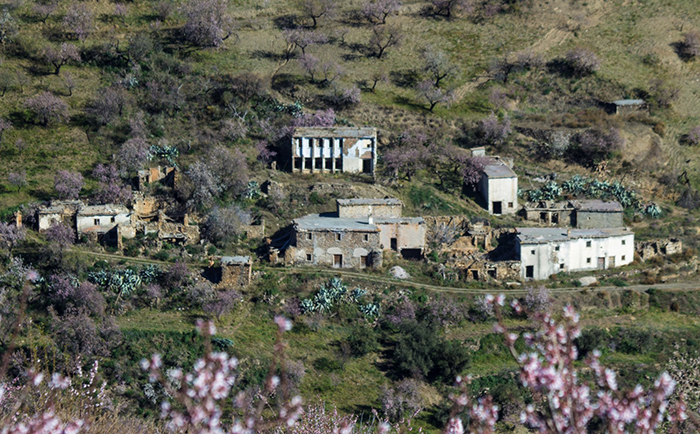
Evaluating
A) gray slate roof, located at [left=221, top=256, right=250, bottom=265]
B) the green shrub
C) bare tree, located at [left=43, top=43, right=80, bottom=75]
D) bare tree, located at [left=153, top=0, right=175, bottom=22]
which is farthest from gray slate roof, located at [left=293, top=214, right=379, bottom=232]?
bare tree, located at [left=153, top=0, right=175, bottom=22]

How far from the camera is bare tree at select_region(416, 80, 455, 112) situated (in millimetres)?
101625

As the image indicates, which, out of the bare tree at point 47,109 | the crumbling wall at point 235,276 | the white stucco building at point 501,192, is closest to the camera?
the crumbling wall at point 235,276

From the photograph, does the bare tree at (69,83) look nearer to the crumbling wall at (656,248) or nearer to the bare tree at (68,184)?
the bare tree at (68,184)

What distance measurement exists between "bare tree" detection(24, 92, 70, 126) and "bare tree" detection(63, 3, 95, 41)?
13.6 m

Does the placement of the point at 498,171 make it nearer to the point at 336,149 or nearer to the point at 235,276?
the point at 336,149

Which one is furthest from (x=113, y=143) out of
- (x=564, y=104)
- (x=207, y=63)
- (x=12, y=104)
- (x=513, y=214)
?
(x=564, y=104)

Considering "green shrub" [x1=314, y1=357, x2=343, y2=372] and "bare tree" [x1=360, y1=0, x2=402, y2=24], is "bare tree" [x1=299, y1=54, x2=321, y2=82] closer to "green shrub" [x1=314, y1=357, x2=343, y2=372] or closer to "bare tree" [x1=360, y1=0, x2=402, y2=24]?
"bare tree" [x1=360, y1=0, x2=402, y2=24]

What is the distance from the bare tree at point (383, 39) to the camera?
111 meters

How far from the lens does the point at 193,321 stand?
71.0 meters

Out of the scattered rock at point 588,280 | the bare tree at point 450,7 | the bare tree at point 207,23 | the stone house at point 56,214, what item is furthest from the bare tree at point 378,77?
the stone house at point 56,214

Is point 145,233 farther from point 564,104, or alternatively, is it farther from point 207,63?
point 564,104

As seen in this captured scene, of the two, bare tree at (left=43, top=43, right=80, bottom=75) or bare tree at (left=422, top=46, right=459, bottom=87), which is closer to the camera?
bare tree at (left=43, top=43, right=80, bottom=75)

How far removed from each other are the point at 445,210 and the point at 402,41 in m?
32.5

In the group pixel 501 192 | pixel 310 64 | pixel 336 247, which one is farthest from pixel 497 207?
pixel 310 64
